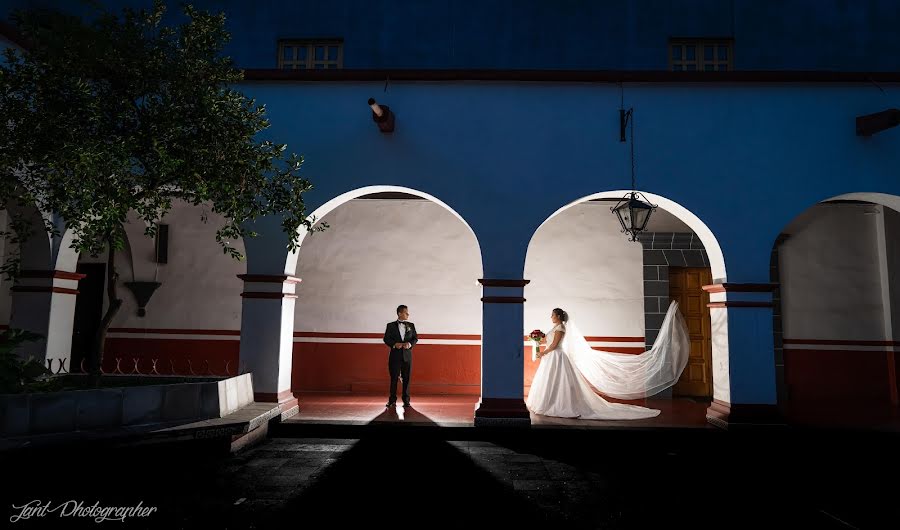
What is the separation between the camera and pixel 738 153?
7324 millimetres

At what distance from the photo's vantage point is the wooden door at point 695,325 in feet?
31.9

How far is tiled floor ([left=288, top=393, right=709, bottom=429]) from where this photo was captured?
6.94 m

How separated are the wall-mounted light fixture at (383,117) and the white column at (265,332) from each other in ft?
7.91

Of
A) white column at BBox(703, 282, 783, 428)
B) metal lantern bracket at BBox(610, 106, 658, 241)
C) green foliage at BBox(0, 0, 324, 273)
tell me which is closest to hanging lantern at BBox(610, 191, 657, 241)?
metal lantern bracket at BBox(610, 106, 658, 241)

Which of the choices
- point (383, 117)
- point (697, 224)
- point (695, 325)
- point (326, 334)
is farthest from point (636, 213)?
point (326, 334)

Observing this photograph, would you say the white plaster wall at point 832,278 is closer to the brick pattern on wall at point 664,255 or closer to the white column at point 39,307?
the brick pattern on wall at point 664,255

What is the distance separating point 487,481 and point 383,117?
463 cm

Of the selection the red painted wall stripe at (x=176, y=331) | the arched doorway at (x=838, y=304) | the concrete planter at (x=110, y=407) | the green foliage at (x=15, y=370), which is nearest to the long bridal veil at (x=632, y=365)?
the arched doorway at (x=838, y=304)

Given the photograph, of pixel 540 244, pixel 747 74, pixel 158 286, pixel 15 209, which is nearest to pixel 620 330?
pixel 540 244

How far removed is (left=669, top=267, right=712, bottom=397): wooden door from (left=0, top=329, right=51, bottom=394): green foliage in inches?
Result: 366

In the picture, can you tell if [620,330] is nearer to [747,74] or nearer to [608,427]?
[608,427]

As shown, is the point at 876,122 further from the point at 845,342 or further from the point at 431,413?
the point at 431,413

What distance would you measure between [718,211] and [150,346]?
9.96 meters

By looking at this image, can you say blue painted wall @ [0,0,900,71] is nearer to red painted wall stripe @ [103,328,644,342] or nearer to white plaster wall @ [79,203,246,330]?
white plaster wall @ [79,203,246,330]
